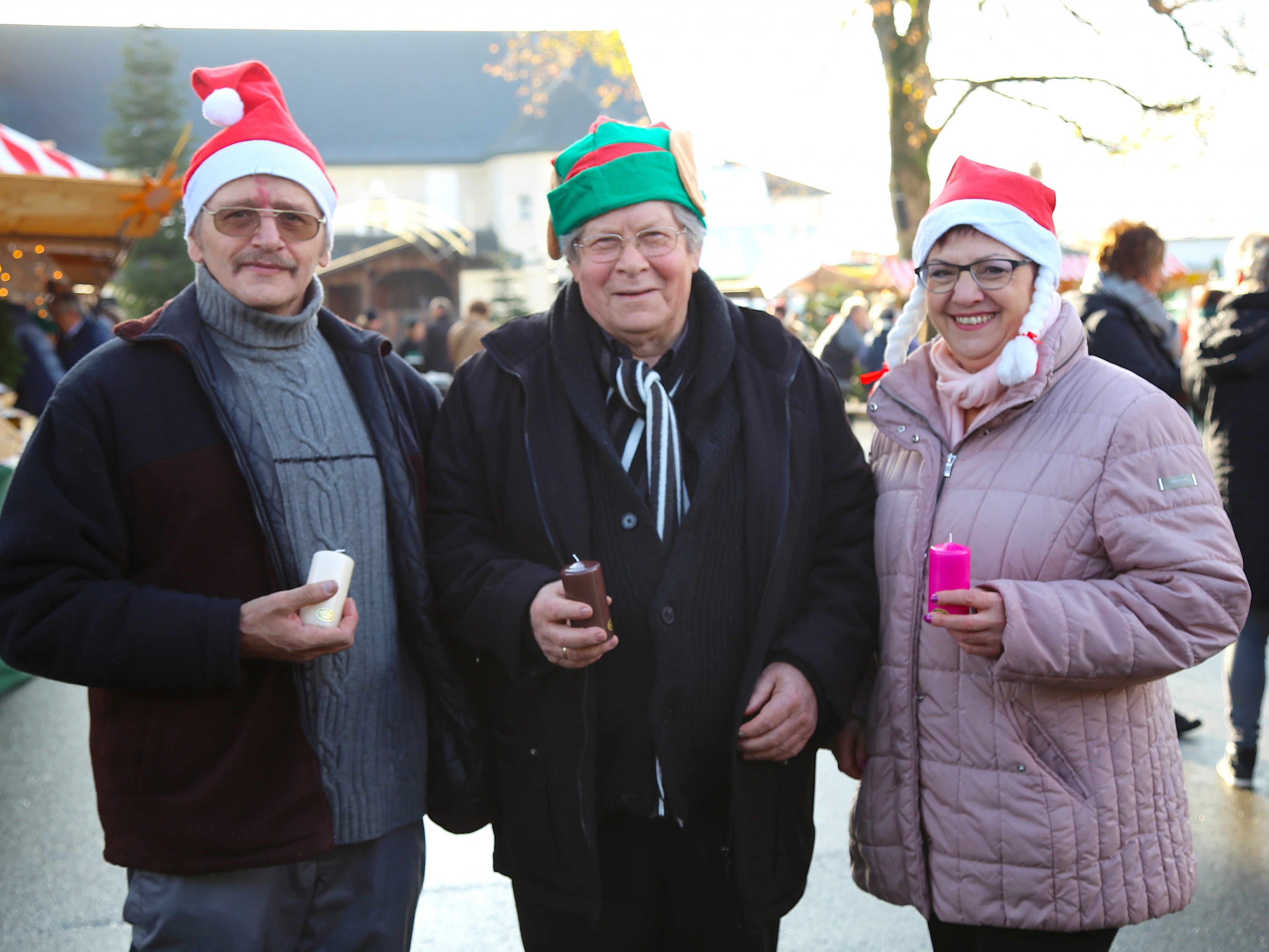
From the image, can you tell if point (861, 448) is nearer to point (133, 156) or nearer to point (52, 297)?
point (52, 297)

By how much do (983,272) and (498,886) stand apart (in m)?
2.89

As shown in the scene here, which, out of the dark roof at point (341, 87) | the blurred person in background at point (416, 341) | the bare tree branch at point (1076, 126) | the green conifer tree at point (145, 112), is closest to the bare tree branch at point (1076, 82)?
the bare tree branch at point (1076, 126)

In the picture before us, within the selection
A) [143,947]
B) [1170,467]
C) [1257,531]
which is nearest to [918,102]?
[1257,531]

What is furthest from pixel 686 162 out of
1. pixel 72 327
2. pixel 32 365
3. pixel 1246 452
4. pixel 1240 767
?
pixel 32 365

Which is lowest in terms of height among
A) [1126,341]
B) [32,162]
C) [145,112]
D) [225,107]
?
[1126,341]

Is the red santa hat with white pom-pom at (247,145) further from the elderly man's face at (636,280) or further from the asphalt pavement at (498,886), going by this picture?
the asphalt pavement at (498,886)

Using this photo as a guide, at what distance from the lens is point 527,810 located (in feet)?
7.63

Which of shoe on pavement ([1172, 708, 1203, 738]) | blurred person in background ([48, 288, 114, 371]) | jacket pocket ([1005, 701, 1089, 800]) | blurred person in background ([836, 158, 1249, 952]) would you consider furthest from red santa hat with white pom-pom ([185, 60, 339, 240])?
blurred person in background ([48, 288, 114, 371])

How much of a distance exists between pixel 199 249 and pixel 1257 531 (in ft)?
13.4

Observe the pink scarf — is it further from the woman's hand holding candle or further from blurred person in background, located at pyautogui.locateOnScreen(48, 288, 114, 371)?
blurred person in background, located at pyautogui.locateOnScreen(48, 288, 114, 371)

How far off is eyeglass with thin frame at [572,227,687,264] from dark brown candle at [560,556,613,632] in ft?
2.35

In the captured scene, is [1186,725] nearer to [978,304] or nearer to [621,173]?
[978,304]

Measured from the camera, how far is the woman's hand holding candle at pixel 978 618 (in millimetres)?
1996

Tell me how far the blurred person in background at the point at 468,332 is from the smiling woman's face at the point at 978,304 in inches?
476
